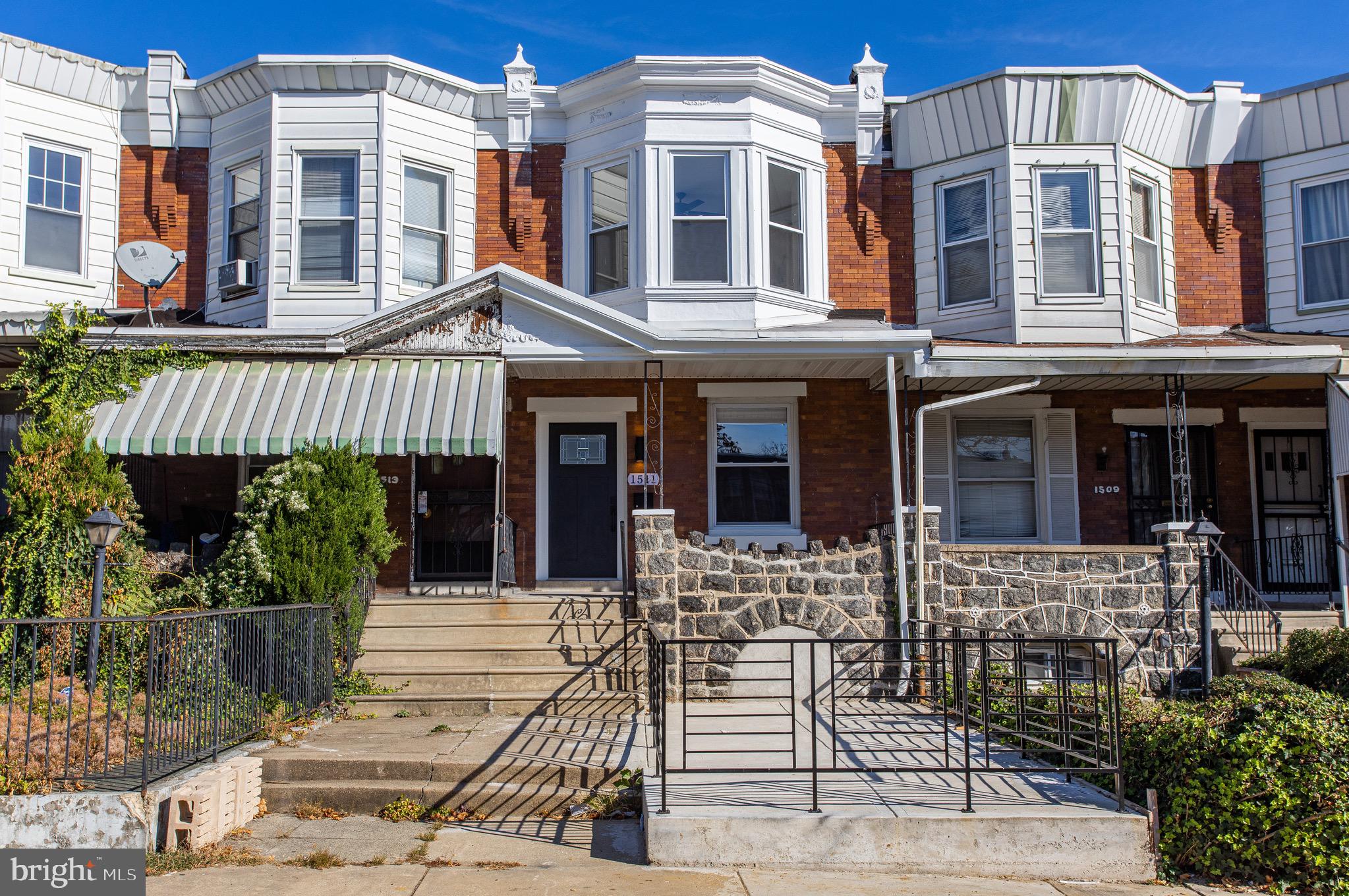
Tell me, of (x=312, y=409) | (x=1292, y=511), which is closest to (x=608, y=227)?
(x=312, y=409)

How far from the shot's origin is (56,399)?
10188mm

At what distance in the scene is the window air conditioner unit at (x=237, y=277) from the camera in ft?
41.8

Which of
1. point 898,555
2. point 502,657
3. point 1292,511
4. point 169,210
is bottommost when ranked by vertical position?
point 502,657

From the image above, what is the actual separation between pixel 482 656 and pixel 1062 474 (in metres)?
7.77

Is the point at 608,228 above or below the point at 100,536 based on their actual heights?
above

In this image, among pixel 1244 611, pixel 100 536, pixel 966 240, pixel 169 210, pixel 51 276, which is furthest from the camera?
pixel 169 210

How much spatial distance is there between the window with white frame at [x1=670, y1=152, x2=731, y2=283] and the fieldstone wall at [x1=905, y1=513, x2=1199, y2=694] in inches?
171

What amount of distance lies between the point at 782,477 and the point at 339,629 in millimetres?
5837

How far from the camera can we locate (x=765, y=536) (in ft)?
41.5

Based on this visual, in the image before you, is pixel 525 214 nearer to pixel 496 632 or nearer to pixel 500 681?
pixel 496 632

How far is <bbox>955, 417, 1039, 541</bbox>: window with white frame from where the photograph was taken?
13156 mm

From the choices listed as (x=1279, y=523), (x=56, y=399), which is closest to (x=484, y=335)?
(x=56, y=399)

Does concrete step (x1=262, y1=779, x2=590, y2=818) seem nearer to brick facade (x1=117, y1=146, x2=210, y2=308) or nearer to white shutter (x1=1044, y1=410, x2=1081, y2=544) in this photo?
white shutter (x1=1044, y1=410, x2=1081, y2=544)

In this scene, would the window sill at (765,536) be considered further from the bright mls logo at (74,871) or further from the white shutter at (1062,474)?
the bright mls logo at (74,871)
